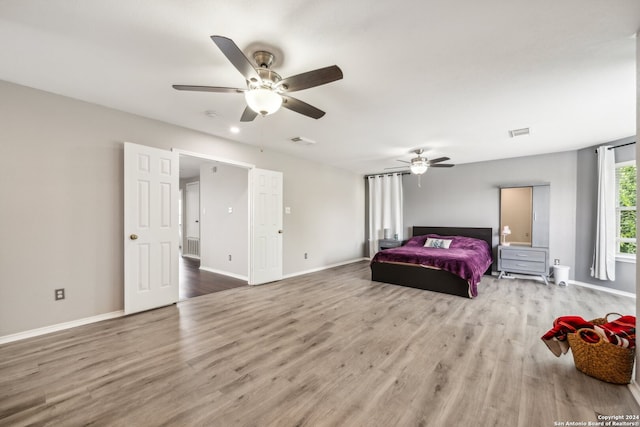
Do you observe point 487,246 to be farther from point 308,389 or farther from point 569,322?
point 308,389

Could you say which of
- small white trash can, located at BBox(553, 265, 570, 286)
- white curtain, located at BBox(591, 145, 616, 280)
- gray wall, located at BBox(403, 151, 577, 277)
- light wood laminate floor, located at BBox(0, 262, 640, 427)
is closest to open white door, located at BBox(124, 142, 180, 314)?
light wood laminate floor, located at BBox(0, 262, 640, 427)

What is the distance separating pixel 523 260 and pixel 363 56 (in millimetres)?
5034

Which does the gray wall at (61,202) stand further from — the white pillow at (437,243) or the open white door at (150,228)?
the white pillow at (437,243)

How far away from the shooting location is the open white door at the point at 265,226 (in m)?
4.58

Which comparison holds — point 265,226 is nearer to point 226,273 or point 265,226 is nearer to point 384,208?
point 226,273

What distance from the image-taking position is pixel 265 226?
4738 mm

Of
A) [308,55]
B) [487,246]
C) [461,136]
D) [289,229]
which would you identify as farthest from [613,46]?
[289,229]

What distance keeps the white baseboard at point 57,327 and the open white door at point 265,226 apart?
6.44 ft

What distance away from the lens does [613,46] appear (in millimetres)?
1966

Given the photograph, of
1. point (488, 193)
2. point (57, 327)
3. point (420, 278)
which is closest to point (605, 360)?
point (420, 278)

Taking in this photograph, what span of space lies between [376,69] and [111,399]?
10.5ft

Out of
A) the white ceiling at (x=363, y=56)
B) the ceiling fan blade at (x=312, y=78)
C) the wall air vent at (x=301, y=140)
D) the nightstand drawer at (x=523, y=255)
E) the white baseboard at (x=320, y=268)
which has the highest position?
the white ceiling at (x=363, y=56)

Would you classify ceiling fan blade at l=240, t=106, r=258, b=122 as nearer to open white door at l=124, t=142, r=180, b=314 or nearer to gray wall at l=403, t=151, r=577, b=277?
open white door at l=124, t=142, r=180, b=314

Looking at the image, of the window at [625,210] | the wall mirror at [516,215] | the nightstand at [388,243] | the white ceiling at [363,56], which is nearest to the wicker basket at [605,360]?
the white ceiling at [363,56]
